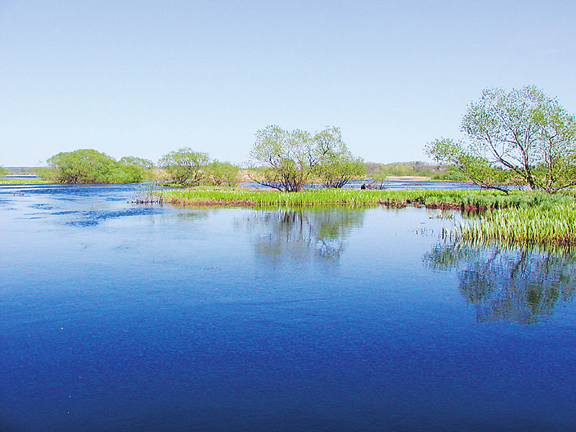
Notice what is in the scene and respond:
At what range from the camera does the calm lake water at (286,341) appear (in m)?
5.37

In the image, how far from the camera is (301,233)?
19.7 m

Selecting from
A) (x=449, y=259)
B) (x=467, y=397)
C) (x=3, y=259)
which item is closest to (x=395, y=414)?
(x=467, y=397)

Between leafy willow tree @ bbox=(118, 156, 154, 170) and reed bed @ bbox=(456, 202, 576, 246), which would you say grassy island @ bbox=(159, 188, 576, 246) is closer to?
reed bed @ bbox=(456, 202, 576, 246)

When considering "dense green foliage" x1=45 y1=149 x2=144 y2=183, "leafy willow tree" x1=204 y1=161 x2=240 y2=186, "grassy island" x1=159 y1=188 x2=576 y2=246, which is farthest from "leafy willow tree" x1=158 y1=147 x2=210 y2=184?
"grassy island" x1=159 y1=188 x2=576 y2=246

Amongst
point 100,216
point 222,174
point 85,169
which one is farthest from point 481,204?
→ point 85,169

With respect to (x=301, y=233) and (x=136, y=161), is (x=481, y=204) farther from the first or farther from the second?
(x=136, y=161)

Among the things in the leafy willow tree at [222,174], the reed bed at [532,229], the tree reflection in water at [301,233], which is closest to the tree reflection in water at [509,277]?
the reed bed at [532,229]

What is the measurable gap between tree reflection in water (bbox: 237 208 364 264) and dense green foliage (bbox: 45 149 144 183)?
7059 centimetres

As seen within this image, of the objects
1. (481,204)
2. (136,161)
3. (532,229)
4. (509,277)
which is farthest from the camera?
(136,161)

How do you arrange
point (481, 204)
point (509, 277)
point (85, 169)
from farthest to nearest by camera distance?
point (85, 169) < point (481, 204) < point (509, 277)

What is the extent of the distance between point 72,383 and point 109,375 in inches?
18.5

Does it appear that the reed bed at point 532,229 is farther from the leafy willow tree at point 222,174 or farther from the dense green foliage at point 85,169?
the dense green foliage at point 85,169

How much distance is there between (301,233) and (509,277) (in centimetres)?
957

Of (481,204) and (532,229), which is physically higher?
(481,204)
